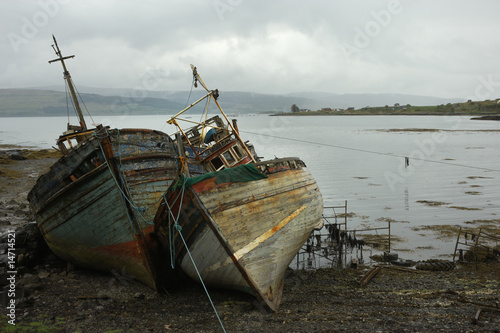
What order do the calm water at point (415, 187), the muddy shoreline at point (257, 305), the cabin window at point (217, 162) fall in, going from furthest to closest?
the calm water at point (415, 187) → the cabin window at point (217, 162) → the muddy shoreline at point (257, 305)

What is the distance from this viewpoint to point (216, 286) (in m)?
12.0

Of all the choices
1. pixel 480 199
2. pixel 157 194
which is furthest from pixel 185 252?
pixel 480 199

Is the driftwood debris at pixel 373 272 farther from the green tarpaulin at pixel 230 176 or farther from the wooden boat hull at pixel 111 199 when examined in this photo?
the wooden boat hull at pixel 111 199

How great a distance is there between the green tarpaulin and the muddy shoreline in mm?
3847

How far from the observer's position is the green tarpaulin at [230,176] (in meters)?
10.9

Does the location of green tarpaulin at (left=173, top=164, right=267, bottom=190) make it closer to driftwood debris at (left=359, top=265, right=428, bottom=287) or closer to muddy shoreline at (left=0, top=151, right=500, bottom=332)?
muddy shoreline at (left=0, top=151, right=500, bottom=332)

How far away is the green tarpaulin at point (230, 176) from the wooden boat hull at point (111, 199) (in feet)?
8.17

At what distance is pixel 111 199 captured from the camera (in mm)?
12719

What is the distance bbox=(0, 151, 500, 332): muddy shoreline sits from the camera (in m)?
10.2

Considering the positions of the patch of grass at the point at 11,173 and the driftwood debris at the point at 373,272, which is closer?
the driftwood debris at the point at 373,272

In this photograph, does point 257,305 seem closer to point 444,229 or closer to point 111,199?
point 111,199

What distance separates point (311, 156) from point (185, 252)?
52.0 meters

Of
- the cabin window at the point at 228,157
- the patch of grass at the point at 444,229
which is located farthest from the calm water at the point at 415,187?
the cabin window at the point at 228,157

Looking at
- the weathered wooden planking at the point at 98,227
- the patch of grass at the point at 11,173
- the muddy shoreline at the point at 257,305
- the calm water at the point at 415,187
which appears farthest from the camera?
the patch of grass at the point at 11,173
